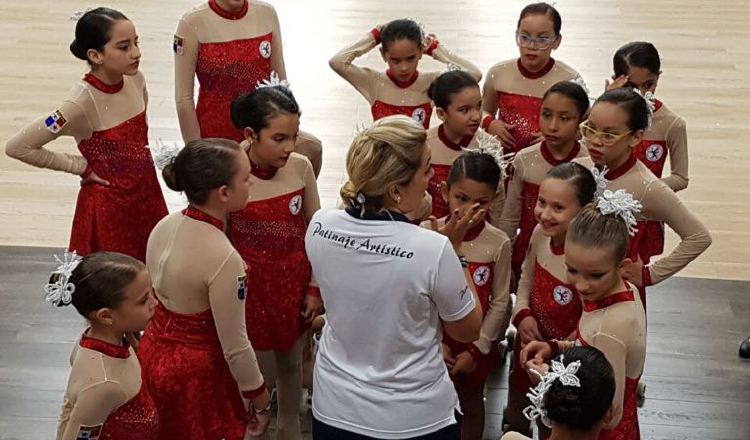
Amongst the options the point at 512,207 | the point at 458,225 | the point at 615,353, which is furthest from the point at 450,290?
the point at 512,207

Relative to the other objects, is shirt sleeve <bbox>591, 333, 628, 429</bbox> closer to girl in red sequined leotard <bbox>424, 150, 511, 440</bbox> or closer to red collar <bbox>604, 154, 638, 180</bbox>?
girl in red sequined leotard <bbox>424, 150, 511, 440</bbox>

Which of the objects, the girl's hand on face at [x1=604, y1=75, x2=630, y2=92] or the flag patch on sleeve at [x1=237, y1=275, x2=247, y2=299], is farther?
the girl's hand on face at [x1=604, y1=75, x2=630, y2=92]

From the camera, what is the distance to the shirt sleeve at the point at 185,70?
4105 millimetres

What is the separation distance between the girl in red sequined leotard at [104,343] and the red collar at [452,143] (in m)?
1.41

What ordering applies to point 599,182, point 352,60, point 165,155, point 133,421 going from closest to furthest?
point 133,421
point 165,155
point 599,182
point 352,60

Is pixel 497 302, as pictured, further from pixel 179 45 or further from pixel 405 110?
pixel 179 45

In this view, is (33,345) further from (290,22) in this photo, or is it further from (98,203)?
(290,22)

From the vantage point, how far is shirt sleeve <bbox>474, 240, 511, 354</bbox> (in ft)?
10.9

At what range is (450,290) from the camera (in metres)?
2.36

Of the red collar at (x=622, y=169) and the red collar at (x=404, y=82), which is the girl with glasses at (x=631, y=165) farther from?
the red collar at (x=404, y=82)

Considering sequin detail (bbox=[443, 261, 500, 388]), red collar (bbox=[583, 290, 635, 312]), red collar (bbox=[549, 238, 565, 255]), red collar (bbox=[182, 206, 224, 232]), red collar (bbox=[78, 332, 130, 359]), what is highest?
red collar (bbox=[182, 206, 224, 232])

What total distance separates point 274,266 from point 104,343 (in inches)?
33.3

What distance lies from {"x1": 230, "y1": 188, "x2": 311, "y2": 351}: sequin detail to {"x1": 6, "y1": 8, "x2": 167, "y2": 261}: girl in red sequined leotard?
66 cm

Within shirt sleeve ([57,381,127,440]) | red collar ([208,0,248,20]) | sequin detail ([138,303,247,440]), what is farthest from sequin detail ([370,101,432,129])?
shirt sleeve ([57,381,127,440])
